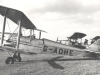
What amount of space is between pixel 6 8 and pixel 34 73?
3773mm

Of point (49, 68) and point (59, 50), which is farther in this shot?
point (59, 50)

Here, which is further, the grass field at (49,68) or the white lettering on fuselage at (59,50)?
the white lettering on fuselage at (59,50)

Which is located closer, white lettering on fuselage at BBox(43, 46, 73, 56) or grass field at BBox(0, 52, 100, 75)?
grass field at BBox(0, 52, 100, 75)

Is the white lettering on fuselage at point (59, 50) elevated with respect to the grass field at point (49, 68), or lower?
elevated

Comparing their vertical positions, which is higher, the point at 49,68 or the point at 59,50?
the point at 59,50

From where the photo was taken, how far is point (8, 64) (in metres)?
7.20

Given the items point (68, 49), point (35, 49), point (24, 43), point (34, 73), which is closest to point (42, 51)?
point (35, 49)

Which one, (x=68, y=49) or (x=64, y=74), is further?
(x=68, y=49)

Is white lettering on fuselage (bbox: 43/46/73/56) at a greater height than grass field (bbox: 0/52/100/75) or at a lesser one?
greater

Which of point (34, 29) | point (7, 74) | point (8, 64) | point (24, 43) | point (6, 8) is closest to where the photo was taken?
point (7, 74)

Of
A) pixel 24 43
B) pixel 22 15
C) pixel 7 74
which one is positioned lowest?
pixel 7 74

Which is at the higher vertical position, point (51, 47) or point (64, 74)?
point (51, 47)

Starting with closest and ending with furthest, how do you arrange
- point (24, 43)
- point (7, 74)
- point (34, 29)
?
point (7, 74)
point (24, 43)
point (34, 29)

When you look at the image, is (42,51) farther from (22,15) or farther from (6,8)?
(6,8)
